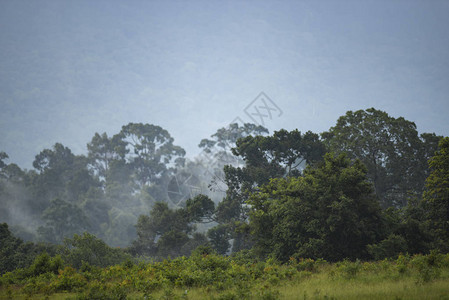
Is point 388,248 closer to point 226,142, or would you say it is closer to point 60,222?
point 60,222

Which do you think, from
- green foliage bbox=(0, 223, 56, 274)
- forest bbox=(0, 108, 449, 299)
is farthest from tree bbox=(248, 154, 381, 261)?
green foliage bbox=(0, 223, 56, 274)

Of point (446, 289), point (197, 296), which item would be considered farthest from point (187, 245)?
point (446, 289)

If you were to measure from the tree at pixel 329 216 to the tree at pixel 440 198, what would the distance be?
5.21 metres

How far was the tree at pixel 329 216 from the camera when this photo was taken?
71.7 ft

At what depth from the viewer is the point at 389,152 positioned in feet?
135

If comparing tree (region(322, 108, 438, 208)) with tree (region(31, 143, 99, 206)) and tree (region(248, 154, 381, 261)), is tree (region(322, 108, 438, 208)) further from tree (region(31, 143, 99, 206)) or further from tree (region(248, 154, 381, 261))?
tree (region(31, 143, 99, 206))

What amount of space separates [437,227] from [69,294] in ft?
75.1

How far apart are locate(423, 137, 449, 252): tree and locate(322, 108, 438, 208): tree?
14.8 m

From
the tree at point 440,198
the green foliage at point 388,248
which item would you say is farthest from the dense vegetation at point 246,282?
the tree at point 440,198

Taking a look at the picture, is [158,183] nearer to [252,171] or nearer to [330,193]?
[252,171]

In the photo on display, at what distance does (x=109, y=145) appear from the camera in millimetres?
114500

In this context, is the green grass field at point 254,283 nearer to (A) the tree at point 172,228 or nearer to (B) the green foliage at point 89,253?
(B) the green foliage at point 89,253

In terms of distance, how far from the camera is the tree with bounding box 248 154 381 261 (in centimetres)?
2184

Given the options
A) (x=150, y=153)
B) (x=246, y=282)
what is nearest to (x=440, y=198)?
(x=246, y=282)
